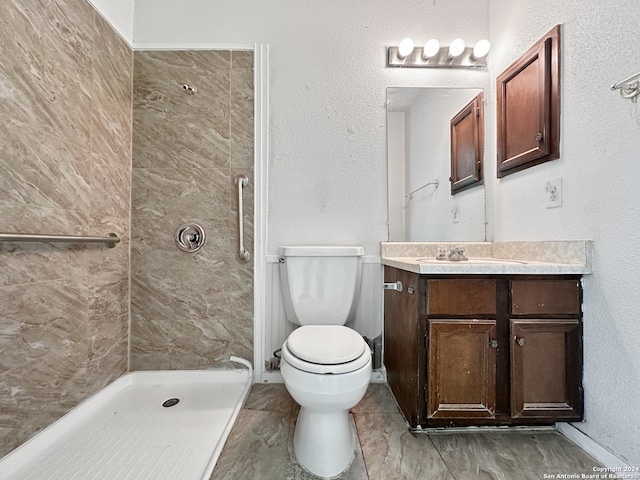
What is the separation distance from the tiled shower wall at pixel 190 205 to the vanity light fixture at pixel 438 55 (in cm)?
88

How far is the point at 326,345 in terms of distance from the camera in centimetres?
106

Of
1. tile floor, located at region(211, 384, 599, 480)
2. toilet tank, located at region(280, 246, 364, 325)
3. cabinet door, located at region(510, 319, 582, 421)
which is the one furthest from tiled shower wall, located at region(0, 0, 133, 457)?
cabinet door, located at region(510, 319, 582, 421)

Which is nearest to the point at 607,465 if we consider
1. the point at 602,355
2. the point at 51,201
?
the point at 602,355

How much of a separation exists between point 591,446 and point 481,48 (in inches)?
78.0

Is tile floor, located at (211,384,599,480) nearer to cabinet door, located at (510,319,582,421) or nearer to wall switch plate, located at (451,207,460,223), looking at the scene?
cabinet door, located at (510,319,582,421)

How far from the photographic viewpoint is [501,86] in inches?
61.9

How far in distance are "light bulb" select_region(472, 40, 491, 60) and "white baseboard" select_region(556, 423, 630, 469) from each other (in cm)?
191

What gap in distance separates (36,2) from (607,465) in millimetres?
2696

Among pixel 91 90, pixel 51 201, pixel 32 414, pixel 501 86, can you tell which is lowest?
pixel 32 414

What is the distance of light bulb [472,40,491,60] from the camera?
5.27 ft

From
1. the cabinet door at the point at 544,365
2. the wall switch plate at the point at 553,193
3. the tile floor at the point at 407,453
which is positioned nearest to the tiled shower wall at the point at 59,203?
the tile floor at the point at 407,453

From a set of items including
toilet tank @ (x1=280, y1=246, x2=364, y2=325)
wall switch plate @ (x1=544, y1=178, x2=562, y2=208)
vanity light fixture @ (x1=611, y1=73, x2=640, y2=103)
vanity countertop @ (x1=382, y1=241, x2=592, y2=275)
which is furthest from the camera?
toilet tank @ (x1=280, y1=246, x2=364, y2=325)

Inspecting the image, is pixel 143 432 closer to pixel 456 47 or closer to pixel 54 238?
pixel 54 238

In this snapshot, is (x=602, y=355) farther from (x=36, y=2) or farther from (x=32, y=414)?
(x=36, y=2)
